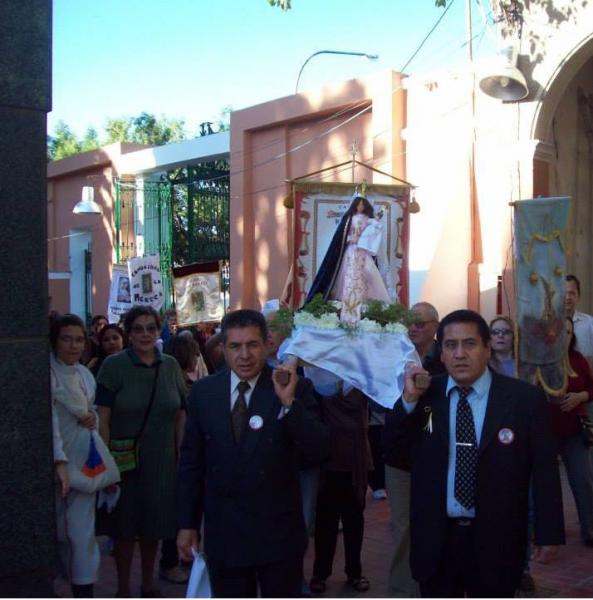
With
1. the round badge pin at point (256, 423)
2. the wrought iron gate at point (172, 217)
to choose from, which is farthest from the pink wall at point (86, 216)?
the round badge pin at point (256, 423)

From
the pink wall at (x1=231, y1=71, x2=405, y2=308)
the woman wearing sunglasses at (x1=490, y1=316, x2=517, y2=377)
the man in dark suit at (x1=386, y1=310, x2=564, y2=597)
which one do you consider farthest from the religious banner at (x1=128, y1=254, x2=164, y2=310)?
the man in dark suit at (x1=386, y1=310, x2=564, y2=597)

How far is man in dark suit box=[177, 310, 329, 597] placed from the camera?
3771mm

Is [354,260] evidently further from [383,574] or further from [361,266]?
[383,574]

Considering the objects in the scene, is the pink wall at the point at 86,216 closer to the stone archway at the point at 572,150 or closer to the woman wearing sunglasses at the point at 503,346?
the stone archway at the point at 572,150

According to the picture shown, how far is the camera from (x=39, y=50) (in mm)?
4918

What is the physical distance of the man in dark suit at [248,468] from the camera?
3.77m

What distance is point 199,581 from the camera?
12.5 feet

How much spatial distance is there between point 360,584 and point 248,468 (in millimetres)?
2614

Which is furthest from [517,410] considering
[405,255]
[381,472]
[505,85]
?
[505,85]

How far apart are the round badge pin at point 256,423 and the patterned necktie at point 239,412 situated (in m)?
0.04

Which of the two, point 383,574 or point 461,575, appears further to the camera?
point 383,574

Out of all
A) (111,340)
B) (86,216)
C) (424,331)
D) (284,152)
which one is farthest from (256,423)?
(86,216)

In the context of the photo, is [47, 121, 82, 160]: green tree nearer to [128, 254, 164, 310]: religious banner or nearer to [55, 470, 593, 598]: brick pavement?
[128, 254, 164, 310]: religious banner

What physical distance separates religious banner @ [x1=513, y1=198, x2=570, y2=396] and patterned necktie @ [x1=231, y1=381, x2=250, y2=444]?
3.48 metres
